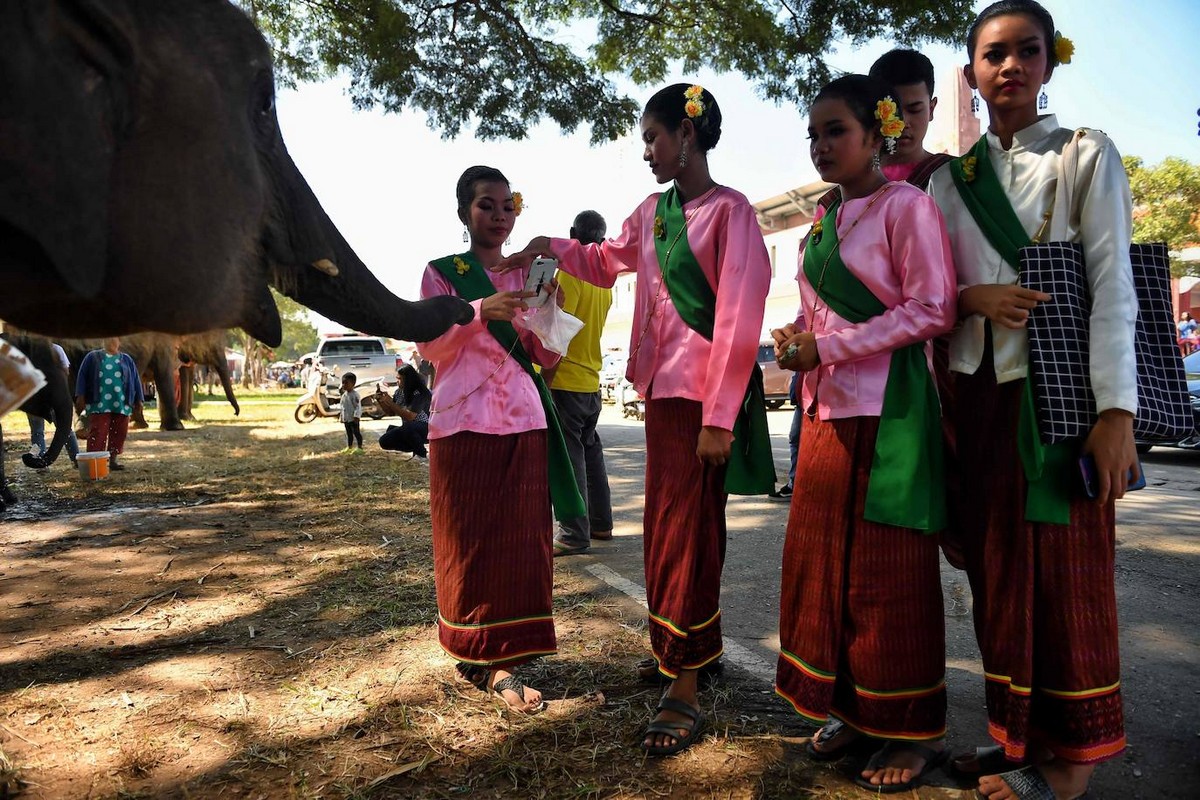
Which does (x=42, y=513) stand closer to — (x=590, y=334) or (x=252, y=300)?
(x=590, y=334)

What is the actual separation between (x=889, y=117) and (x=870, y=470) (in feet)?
3.30

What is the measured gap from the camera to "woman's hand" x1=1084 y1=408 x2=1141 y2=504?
188cm

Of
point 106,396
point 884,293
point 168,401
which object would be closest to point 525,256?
point 884,293

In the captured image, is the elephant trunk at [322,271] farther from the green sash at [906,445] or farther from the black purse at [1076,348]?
the black purse at [1076,348]

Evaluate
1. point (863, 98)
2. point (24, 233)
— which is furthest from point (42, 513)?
point (863, 98)

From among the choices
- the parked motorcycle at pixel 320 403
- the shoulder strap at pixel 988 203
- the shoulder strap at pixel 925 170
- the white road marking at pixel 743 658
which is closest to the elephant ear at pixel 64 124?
the shoulder strap at pixel 988 203

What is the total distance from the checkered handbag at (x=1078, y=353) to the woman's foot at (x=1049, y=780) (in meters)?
0.85

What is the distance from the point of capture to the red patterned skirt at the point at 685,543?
2.54 metres

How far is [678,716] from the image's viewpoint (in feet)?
7.93

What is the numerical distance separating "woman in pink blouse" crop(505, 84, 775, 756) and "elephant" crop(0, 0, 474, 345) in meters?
1.30

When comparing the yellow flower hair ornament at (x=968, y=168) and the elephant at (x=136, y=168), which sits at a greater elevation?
the yellow flower hair ornament at (x=968, y=168)

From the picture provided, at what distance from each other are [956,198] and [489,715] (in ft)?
7.15

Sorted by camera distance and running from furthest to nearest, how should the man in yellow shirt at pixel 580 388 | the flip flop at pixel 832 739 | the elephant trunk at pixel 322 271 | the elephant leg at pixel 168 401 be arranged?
the elephant leg at pixel 168 401
the man in yellow shirt at pixel 580 388
the flip flop at pixel 832 739
the elephant trunk at pixel 322 271

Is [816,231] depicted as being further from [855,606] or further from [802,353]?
[855,606]
